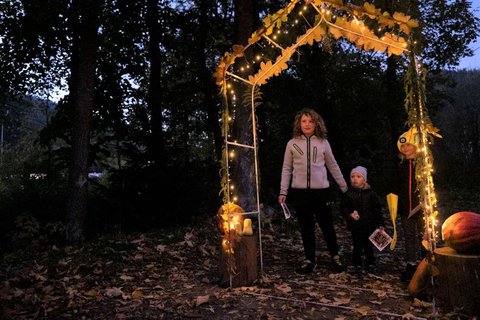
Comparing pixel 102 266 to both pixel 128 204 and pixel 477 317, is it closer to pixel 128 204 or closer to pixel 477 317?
pixel 128 204

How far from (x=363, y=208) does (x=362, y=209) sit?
0.9 inches

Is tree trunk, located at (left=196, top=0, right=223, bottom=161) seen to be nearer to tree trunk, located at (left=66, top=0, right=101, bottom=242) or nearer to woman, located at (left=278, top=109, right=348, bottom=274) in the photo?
tree trunk, located at (left=66, top=0, right=101, bottom=242)

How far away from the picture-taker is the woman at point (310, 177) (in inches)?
222

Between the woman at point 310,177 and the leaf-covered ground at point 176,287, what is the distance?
1.98 ft

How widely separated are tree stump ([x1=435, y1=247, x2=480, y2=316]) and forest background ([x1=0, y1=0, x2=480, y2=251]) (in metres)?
2.45

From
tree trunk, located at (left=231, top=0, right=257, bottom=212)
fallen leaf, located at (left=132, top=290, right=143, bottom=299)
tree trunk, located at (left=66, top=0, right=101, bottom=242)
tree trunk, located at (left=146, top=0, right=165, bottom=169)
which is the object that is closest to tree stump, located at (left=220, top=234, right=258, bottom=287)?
fallen leaf, located at (left=132, top=290, right=143, bottom=299)

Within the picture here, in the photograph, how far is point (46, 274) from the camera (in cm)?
Result: 593

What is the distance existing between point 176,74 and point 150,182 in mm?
9527

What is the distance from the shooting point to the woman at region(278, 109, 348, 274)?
5.65 metres

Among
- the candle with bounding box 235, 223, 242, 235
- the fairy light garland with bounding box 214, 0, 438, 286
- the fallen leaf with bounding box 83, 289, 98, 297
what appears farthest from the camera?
the candle with bounding box 235, 223, 242, 235

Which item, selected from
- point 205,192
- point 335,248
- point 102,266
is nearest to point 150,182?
point 205,192

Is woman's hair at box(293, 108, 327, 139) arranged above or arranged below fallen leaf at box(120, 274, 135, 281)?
above

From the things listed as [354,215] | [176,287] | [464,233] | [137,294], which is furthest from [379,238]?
[137,294]

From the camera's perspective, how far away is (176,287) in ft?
17.6
